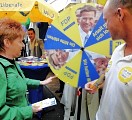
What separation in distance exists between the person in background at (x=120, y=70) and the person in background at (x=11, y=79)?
64 centimetres

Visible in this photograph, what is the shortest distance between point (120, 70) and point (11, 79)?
0.79 metres

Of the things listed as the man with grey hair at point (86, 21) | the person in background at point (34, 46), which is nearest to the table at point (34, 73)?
the person in background at point (34, 46)

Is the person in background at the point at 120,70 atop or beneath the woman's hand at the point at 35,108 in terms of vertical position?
atop

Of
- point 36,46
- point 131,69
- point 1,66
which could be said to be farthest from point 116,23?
point 36,46

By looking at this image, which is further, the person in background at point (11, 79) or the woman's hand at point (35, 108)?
the woman's hand at point (35, 108)

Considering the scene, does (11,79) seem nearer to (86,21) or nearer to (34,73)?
(86,21)

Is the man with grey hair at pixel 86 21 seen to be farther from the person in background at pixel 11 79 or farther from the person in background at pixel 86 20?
the person in background at pixel 11 79

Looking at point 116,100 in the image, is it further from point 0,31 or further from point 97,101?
point 97,101

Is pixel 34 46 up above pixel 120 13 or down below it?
below

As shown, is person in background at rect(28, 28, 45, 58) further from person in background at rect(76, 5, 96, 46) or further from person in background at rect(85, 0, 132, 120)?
person in background at rect(85, 0, 132, 120)

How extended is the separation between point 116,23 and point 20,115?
92cm

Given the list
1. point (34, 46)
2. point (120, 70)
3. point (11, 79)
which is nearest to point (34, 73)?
point (34, 46)

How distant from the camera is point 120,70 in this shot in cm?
125

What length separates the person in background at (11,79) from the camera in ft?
5.31
